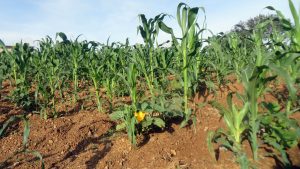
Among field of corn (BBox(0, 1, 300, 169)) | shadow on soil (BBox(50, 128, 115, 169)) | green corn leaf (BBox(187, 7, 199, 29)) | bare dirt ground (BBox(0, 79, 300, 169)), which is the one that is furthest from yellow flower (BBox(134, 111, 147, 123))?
green corn leaf (BBox(187, 7, 199, 29))

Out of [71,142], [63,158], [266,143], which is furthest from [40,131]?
[266,143]

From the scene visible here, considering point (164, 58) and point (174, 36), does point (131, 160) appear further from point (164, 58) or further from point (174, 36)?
point (164, 58)

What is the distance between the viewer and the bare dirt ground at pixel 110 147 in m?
2.75

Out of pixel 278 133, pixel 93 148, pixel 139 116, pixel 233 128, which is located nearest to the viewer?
pixel 233 128

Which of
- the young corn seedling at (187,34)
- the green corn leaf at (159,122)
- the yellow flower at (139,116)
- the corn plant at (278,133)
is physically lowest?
the corn plant at (278,133)

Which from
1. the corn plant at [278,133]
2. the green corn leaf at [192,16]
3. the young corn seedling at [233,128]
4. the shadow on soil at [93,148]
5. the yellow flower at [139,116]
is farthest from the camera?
the green corn leaf at [192,16]

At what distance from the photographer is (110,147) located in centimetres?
306

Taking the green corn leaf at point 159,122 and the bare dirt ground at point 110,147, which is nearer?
the bare dirt ground at point 110,147

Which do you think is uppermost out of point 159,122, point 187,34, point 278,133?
point 187,34

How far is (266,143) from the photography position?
2920mm

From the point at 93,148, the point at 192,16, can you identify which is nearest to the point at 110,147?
the point at 93,148

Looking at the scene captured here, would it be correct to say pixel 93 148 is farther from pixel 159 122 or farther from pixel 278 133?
pixel 278 133

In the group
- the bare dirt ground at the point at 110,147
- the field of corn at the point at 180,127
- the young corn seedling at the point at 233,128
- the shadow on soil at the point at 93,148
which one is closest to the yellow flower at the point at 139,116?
the field of corn at the point at 180,127

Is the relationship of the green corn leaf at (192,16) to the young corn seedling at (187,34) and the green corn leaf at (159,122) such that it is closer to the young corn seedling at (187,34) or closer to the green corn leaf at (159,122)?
the young corn seedling at (187,34)
